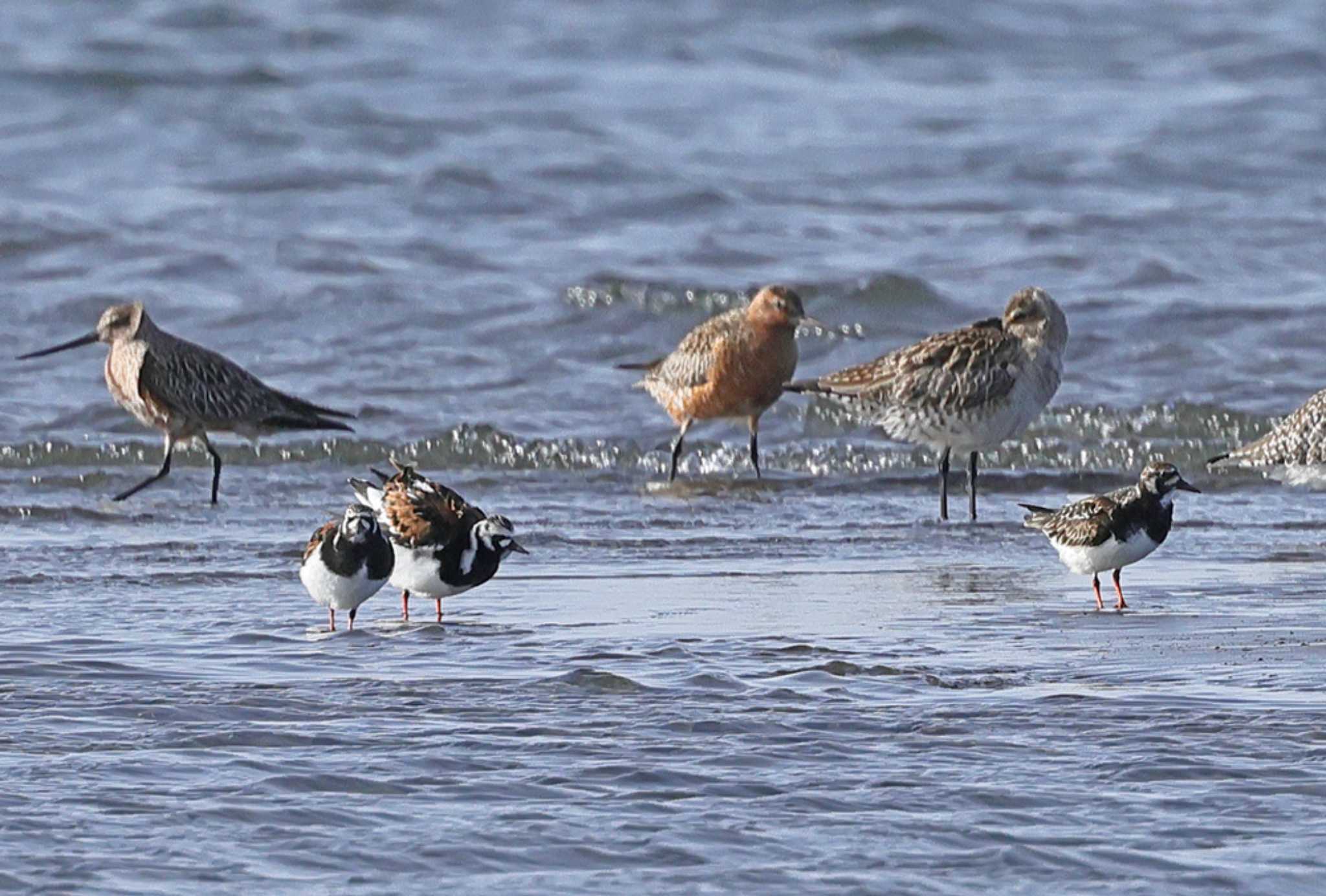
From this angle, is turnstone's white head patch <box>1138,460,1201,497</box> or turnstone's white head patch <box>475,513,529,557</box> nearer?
turnstone's white head patch <box>475,513,529,557</box>

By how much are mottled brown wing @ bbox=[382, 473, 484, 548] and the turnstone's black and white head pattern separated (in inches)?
152

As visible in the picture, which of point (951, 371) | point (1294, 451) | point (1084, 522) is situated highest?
point (951, 371)

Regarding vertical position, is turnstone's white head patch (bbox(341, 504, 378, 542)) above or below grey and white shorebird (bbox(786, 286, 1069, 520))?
below

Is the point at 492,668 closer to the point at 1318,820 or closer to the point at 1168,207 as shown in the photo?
the point at 1318,820

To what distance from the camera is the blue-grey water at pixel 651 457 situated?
532 cm

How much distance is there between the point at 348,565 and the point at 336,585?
0.24 feet

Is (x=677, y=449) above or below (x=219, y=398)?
below

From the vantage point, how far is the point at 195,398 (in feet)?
37.8

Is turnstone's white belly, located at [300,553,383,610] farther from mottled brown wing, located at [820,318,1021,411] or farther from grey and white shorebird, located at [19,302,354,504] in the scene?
mottled brown wing, located at [820,318,1021,411]

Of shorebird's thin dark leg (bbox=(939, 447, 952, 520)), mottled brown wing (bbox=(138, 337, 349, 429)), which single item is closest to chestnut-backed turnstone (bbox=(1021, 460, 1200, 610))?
shorebird's thin dark leg (bbox=(939, 447, 952, 520))

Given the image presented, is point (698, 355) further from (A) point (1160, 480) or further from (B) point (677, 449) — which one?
(A) point (1160, 480)

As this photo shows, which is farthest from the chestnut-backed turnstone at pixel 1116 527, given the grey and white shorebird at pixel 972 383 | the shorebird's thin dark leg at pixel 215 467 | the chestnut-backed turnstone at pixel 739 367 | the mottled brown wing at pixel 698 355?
the shorebird's thin dark leg at pixel 215 467

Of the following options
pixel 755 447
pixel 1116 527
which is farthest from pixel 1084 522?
pixel 755 447

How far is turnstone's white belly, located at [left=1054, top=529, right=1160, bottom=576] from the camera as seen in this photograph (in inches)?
320
